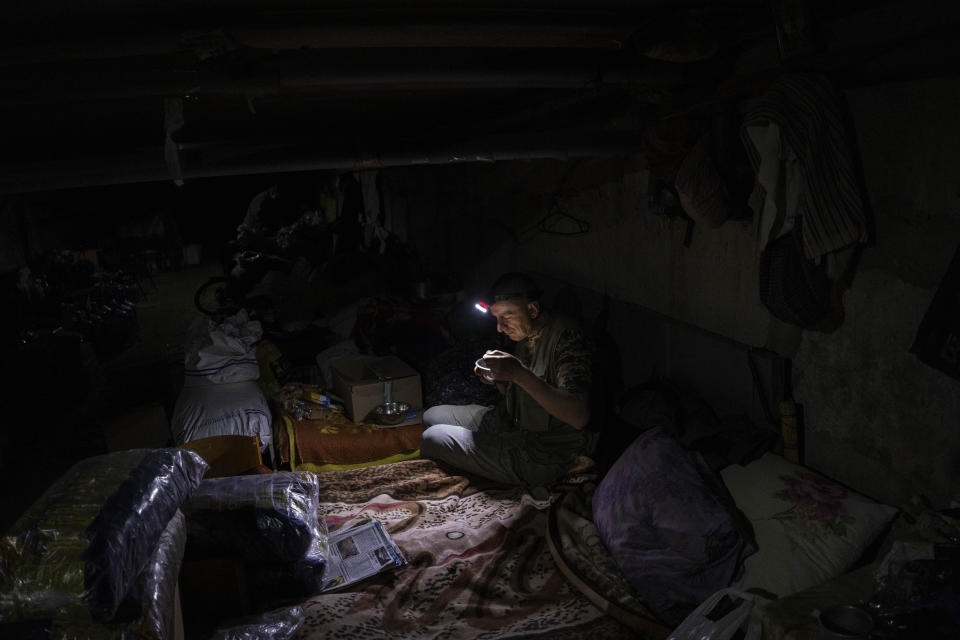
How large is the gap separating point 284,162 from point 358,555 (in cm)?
235

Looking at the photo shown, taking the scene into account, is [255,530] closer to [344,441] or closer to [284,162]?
[344,441]

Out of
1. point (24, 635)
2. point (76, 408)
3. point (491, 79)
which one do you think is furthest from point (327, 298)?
point (24, 635)

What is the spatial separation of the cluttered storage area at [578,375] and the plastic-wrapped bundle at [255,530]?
0.6 inches

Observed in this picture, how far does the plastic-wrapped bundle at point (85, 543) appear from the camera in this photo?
1.95 metres

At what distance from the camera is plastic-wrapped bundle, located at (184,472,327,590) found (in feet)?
9.39

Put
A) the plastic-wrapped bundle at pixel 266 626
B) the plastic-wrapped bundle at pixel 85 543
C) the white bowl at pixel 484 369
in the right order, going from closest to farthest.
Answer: the plastic-wrapped bundle at pixel 85 543 < the plastic-wrapped bundle at pixel 266 626 < the white bowl at pixel 484 369

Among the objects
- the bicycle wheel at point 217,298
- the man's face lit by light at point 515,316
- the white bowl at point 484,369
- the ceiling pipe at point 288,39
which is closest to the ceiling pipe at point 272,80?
the ceiling pipe at point 288,39

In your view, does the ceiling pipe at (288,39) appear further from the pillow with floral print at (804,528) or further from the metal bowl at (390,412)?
the metal bowl at (390,412)

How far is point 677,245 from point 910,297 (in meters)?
1.68

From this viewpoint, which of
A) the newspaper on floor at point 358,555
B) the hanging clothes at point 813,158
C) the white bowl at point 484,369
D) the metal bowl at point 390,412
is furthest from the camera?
the metal bowl at point 390,412

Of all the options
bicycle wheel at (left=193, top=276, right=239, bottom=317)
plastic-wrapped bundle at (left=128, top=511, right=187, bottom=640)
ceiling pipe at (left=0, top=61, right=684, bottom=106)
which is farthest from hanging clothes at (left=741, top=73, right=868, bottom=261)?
bicycle wheel at (left=193, top=276, right=239, bottom=317)

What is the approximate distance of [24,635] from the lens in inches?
76.5

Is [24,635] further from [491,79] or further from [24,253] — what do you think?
[24,253]

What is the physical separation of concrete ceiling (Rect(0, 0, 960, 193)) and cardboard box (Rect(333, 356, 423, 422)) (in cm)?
176
